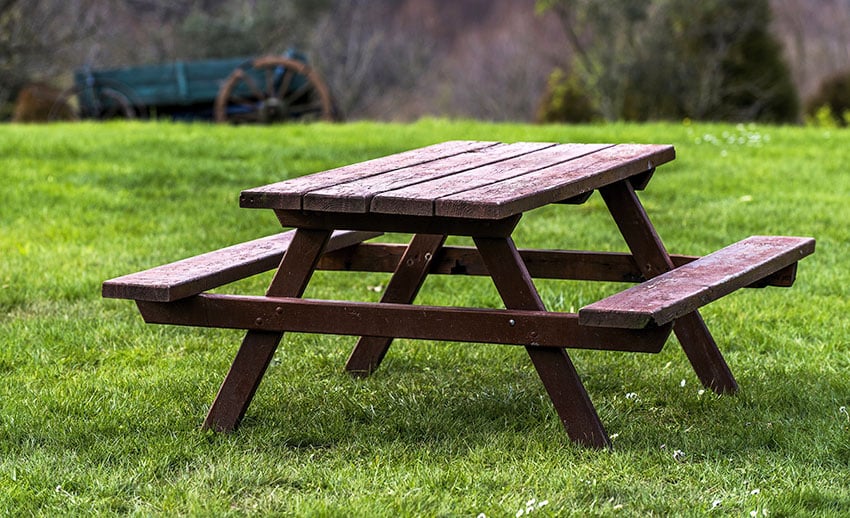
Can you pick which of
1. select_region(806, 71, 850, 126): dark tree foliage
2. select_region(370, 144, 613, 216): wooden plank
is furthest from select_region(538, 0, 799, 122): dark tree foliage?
select_region(370, 144, 613, 216): wooden plank

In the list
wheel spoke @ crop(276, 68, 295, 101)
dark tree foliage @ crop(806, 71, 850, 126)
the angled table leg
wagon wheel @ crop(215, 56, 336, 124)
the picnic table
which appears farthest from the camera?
dark tree foliage @ crop(806, 71, 850, 126)

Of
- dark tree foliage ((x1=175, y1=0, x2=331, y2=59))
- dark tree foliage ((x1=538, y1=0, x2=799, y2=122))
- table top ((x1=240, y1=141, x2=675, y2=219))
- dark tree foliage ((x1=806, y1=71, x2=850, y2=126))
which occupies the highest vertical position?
dark tree foliage ((x1=175, y1=0, x2=331, y2=59))

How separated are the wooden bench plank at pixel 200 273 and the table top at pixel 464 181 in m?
0.31

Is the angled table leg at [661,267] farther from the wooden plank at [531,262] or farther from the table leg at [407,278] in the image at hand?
the table leg at [407,278]

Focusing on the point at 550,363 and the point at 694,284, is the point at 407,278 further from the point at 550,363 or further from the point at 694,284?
the point at 694,284

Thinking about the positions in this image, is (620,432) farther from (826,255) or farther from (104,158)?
(104,158)

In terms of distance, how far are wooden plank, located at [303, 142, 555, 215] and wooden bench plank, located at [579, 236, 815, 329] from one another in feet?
1.86

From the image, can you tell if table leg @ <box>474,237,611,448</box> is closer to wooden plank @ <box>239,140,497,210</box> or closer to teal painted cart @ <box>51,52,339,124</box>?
wooden plank @ <box>239,140,497,210</box>

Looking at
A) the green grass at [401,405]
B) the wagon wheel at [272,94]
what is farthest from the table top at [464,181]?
the wagon wheel at [272,94]

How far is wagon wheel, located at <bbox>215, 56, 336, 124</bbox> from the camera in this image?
52.2ft

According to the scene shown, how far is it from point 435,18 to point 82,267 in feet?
108

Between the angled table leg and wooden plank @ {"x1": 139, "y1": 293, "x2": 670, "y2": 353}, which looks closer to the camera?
wooden plank @ {"x1": 139, "y1": 293, "x2": 670, "y2": 353}

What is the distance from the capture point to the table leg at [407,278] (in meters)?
4.21

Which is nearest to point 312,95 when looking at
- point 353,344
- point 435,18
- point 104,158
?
point 104,158
